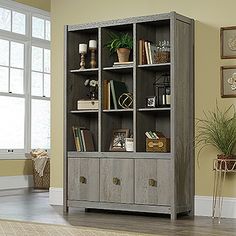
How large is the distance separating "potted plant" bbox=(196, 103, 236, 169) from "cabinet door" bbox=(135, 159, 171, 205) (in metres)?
0.50

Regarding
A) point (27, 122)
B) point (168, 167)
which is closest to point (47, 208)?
point (168, 167)

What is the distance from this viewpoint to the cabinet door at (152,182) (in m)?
5.60

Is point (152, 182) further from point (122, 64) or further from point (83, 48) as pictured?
point (83, 48)

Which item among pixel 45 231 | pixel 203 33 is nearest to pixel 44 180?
pixel 203 33

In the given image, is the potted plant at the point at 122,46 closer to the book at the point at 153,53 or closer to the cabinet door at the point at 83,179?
the book at the point at 153,53

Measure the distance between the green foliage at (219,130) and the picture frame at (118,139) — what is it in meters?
0.75

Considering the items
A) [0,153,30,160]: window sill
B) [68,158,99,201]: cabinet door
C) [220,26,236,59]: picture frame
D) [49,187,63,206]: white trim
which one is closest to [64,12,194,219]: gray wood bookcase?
[68,158,99,201]: cabinet door

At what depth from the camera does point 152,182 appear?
5.67 metres

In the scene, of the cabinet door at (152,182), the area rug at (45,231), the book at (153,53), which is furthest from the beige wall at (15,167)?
the area rug at (45,231)

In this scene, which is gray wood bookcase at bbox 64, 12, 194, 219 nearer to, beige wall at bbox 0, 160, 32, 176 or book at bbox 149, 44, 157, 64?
book at bbox 149, 44, 157, 64

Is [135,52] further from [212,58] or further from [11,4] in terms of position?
[11,4]

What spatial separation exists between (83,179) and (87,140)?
43 cm

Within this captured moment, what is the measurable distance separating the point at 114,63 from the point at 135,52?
1.00 ft

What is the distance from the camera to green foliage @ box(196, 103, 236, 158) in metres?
5.52
